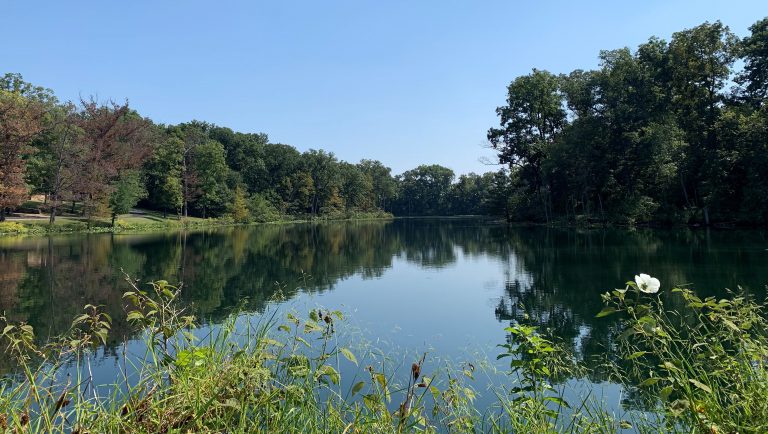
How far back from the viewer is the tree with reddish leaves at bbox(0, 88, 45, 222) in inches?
1239

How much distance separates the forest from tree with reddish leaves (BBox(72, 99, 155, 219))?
0.14 m

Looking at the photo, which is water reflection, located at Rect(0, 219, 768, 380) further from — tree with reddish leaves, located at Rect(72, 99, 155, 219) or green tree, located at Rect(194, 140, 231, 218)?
green tree, located at Rect(194, 140, 231, 218)

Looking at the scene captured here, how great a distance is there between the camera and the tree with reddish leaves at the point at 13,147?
3147cm

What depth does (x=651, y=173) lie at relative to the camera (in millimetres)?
36531

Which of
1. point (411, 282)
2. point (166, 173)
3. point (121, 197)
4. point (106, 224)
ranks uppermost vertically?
point (166, 173)

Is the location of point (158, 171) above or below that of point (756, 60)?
below

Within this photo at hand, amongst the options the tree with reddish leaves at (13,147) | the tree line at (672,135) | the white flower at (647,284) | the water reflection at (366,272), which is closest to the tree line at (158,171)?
the tree with reddish leaves at (13,147)

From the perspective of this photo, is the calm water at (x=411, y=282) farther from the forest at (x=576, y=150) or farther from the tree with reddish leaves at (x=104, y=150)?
the tree with reddish leaves at (x=104, y=150)

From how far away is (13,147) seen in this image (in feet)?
106

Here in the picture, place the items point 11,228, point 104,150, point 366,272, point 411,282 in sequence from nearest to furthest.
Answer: point 411,282, point 366,272, point 11,228, point 104,150

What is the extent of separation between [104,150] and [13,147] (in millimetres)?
14053

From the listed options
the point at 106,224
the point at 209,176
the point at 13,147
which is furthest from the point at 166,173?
the point at 13,147

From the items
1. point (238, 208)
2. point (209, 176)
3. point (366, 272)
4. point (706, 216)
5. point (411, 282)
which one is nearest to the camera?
point (411, 282)

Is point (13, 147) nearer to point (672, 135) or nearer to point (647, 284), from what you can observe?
point (647, 284)
